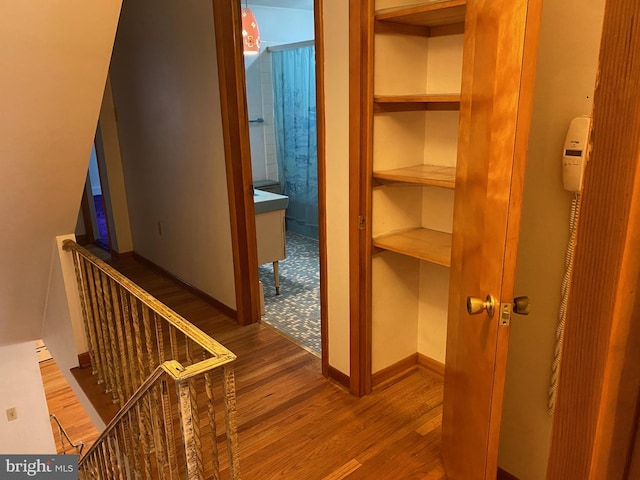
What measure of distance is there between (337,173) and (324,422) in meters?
1.23

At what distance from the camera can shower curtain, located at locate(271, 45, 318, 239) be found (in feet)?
17.3

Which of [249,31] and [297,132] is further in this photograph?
[297,132]

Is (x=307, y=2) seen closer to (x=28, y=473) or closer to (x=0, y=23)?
(x=0, y=23)

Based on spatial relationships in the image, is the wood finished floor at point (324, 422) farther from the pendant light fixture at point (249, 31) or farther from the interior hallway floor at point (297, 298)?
the pendant light fixture at point (249, 31)

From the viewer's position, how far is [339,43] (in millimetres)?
2174

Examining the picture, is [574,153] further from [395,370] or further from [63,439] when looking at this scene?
[63,439]

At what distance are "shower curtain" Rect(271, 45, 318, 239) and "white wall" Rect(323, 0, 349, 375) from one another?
2.78 meters

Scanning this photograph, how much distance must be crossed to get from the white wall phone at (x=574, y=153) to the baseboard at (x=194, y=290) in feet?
8.28

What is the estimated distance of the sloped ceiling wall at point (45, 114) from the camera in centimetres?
175

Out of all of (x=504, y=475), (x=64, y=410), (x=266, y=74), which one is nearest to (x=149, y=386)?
(x=504, y=475)

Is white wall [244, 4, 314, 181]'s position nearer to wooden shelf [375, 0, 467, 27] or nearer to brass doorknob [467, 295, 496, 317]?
wooden shelf [375, 0, 467, 27]

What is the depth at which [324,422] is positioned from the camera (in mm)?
2361

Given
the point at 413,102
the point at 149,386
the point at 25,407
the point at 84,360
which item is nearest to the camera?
the point at 149,386

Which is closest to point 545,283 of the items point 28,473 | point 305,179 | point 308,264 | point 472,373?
point 472,373
